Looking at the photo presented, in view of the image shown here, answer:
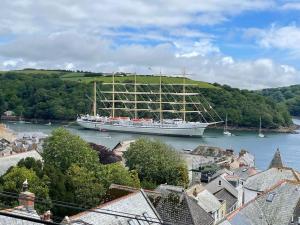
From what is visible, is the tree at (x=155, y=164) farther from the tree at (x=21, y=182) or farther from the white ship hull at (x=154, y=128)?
the white ship hull at (x=154, y=128)

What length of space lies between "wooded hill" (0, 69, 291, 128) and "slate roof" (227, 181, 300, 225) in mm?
118481

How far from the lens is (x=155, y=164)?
4228 cm

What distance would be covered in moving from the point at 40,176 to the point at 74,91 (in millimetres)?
128945

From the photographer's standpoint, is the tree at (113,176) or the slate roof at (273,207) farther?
the tree at (113,176)

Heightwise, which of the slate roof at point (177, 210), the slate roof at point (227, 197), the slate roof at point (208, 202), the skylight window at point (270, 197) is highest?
the skylight window at point (270, 197)

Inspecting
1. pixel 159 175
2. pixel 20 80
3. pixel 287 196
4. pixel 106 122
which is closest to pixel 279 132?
pixel 106 122

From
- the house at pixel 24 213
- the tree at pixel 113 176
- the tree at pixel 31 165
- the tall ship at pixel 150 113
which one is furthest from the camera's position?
the tall ship at pixel 150 113

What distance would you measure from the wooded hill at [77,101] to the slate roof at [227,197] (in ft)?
359

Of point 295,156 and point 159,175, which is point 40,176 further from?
point 295,156

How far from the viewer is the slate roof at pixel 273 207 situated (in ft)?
77.7

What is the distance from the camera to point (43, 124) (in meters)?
139

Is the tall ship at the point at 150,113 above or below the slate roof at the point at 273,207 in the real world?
above

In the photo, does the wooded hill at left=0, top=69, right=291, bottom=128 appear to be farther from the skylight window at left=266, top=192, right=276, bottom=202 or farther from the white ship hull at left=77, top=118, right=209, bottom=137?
the skylight window at left=266, top=192, right=276, bottom=202

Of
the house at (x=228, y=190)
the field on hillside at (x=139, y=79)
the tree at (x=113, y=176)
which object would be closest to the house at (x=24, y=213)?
the tree at (x=113, y=176)
